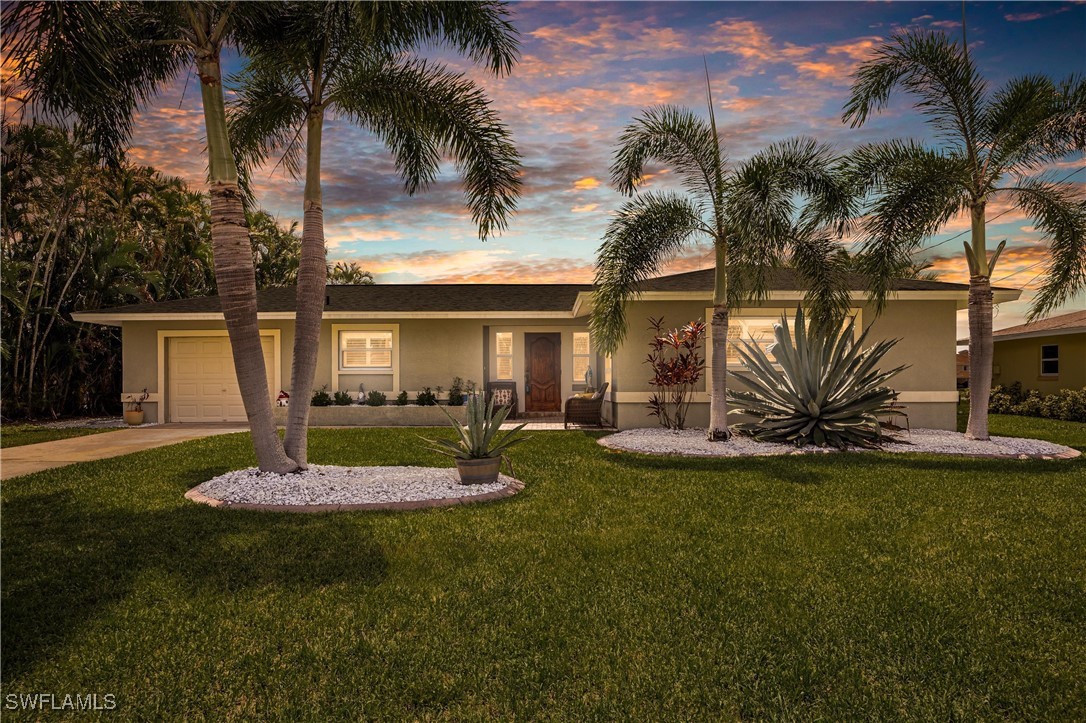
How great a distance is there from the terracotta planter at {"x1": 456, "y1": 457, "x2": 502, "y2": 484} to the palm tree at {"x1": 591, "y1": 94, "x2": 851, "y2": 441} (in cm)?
466

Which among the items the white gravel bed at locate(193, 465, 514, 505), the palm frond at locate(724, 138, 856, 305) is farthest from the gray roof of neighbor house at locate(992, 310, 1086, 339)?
the white gravel bed at locate(193, 465, 514, 505)

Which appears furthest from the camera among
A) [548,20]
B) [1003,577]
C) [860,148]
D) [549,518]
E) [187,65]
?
[860,148]

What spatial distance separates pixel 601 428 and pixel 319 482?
8535mm

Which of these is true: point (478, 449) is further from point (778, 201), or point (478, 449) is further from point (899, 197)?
point (899, 197)

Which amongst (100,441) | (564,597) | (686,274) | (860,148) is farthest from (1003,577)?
(100,441)

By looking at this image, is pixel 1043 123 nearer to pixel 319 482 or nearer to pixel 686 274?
pixel 686 274

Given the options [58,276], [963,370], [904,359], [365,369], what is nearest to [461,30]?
[365,369]

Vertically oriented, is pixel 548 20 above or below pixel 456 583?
above

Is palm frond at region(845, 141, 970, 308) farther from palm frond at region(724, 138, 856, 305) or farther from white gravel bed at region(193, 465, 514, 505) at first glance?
white gravel bed at region(193, 465, 514, 505)

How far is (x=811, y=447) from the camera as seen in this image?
1153 cm

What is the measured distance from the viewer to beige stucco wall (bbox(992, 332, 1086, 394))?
20.0 meters

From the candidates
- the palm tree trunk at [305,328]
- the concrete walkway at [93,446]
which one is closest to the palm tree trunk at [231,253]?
the palm tree trunk at [305,328]

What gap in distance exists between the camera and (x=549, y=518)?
21.7 feet
